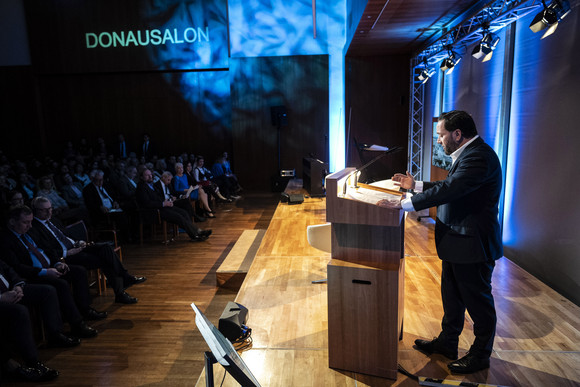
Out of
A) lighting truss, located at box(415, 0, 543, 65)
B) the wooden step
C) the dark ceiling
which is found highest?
the dark ceiling

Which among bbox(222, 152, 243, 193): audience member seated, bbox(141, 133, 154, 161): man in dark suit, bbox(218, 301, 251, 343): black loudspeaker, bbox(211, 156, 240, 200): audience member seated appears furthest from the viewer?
bbox(141, 133, 154, 161): man in dark suit

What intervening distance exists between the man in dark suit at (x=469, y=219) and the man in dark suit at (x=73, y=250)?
3.26 meters

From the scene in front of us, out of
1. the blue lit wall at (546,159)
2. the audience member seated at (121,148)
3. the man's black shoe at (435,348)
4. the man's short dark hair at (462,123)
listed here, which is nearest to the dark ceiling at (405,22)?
the blue lit wall at (546,159)

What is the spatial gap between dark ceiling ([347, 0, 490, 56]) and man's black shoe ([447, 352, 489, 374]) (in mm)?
4262

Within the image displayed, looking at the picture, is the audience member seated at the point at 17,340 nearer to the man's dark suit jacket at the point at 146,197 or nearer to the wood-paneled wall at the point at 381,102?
the man's dark suit jacket at the point at 146,197

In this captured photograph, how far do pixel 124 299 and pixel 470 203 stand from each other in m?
3.53

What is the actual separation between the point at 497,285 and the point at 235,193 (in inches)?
305

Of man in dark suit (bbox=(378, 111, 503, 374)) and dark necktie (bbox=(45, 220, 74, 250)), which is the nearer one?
man in dark suit (bbox=(378, 111, 503, 374))

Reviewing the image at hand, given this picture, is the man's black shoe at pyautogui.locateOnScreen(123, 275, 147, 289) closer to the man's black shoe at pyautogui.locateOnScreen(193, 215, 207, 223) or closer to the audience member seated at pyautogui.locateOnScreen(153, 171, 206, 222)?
the audience member seated at pyautogui.locateOnScreen(153, 171, 206, 222)

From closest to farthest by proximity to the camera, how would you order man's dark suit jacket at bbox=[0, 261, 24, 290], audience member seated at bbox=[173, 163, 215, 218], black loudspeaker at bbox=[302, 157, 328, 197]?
man's dark suit jacket at bbox=[0, 261, 24, 290] → black loudspeaker at bbox=[302, 157, 328, 197] → audience member seated at bbox=[173, 163, 215, 218]

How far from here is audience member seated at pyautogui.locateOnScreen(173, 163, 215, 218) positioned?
7.38 m

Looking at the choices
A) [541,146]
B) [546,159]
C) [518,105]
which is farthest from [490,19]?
[546,159]

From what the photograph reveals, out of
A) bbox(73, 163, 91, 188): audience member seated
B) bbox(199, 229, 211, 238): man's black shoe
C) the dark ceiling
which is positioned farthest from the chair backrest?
the dark ceiling

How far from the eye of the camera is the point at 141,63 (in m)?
11.4
